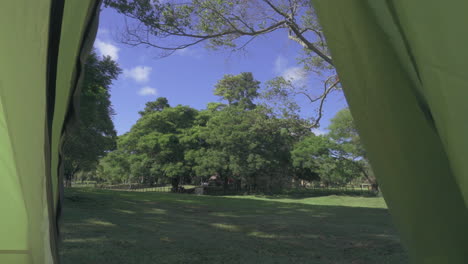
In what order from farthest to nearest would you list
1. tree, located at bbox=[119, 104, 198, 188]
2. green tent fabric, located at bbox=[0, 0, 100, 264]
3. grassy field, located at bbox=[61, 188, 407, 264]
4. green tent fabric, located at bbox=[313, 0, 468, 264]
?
tree, located at bbox=[119, 104, 198, 188], grassy field, located at bbox=[61, 188, 407, 264], green tent fabric, located at bbox=[0, 0, 100, 264], green tent fabric, located at bbox=[313, 0, 468, 264]

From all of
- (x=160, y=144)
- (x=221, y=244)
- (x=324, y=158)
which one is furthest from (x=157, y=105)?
(x=221, y=244)

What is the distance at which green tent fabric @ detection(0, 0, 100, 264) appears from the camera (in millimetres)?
1227

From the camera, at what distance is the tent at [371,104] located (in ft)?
1.82

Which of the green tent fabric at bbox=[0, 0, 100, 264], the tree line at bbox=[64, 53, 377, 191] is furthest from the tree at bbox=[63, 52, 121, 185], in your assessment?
the green tent fabric at bbox=[0, 0, 100, 264]

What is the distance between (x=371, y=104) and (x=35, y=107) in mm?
1371

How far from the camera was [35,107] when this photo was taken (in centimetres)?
126

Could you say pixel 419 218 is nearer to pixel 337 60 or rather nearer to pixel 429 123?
pixel 429 123

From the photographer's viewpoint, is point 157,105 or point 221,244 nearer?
point 221,244

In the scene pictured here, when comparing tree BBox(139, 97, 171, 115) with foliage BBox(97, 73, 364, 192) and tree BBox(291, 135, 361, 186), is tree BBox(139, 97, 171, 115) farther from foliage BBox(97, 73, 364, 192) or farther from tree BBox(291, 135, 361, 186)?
tree BBox(291, 135, 361, 186)

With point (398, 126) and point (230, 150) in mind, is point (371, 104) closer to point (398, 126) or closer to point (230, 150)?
point (398, 126)

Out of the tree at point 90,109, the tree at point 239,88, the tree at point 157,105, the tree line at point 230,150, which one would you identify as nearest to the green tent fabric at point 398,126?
the tree at point 90,109

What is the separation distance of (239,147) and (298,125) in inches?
403

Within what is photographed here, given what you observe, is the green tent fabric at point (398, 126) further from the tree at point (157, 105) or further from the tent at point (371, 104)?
the tree at point (157, 105)

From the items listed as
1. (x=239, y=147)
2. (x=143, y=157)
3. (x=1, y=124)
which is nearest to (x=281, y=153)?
(x=239, y=147)
